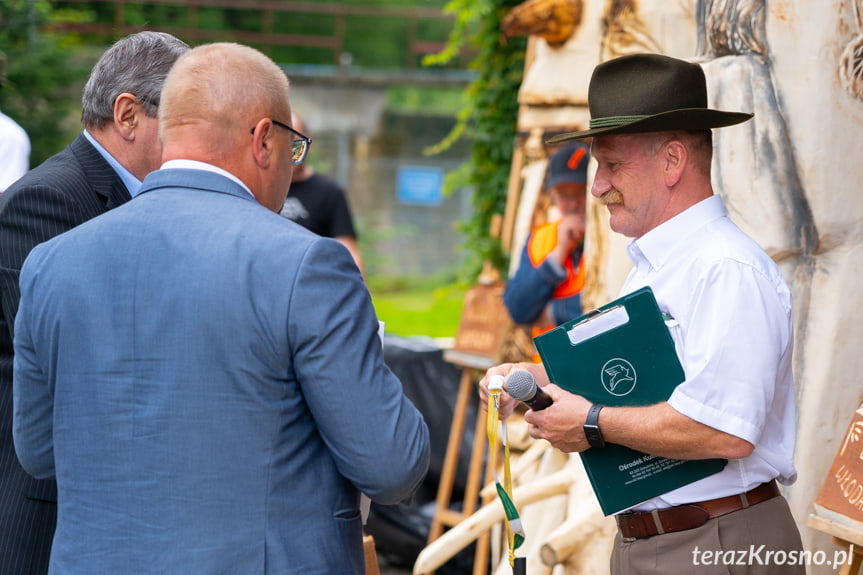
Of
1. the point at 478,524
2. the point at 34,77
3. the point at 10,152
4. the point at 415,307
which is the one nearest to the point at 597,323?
the point at 478,524

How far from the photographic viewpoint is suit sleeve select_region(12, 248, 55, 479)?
5.73 feet

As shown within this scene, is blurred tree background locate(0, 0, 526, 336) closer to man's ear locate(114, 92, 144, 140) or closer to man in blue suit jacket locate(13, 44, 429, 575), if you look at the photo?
man's ear locate(114, 92, 144, 140)

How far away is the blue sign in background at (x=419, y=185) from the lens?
55.1 ft

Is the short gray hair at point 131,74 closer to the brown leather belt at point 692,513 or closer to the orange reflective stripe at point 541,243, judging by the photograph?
the brown leather belt at point 692,513

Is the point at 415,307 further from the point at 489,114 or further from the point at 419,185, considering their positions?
the point at 489,114

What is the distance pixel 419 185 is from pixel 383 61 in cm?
812

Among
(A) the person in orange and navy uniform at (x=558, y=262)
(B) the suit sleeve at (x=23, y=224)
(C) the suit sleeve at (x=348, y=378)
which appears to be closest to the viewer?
(C) the suit sleeve at (x=348, y=378)

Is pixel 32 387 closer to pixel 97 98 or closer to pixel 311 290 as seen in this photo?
pixel 311 290

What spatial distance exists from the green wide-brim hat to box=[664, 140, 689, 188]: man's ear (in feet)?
0.13

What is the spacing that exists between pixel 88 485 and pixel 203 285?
1.39ft

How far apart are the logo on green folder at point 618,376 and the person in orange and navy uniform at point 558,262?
A: 1.84 metres

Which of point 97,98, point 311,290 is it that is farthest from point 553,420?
point 97,98

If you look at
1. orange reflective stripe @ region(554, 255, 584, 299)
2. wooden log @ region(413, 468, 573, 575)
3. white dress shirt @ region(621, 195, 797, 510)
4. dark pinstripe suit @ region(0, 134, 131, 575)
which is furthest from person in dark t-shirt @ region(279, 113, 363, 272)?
white dress shirt @ region(621, 195, 797, 510)

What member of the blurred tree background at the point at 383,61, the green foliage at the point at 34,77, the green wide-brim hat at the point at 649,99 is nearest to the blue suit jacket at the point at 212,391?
the green wide-brim hat at the point at 649,99
